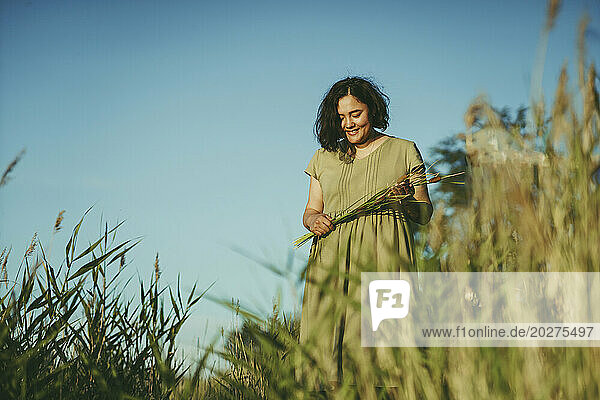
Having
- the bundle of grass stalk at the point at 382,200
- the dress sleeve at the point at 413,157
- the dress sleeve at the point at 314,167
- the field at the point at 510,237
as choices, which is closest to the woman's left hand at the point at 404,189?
the bundle of grass stalk at the point at 382,200

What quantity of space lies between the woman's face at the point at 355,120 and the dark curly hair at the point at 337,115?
0.18 feet

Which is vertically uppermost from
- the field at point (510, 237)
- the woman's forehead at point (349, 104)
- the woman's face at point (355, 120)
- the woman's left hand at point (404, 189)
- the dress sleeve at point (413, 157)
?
the woman's forehead at point (349, 104)

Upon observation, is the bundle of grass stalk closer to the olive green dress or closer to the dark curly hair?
the olive green dress

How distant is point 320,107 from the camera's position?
8.39ft

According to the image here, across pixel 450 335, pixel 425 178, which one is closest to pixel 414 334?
pixel 450 335

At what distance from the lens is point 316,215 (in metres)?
2.08

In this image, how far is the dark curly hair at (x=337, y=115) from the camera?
241 centimetres

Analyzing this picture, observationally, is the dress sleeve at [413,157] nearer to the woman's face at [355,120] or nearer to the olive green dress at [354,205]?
the olive green dress at [354,205]

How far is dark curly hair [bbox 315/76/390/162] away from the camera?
2.41 meters

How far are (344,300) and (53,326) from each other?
966mm

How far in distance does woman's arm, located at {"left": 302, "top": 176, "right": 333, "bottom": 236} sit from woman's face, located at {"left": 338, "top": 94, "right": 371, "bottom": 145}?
1.05 feet

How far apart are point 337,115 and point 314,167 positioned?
0.28m

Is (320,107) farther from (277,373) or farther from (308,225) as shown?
(277,373)

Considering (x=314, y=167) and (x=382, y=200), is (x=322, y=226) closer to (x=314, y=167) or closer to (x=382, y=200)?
(x=382, y=200)
